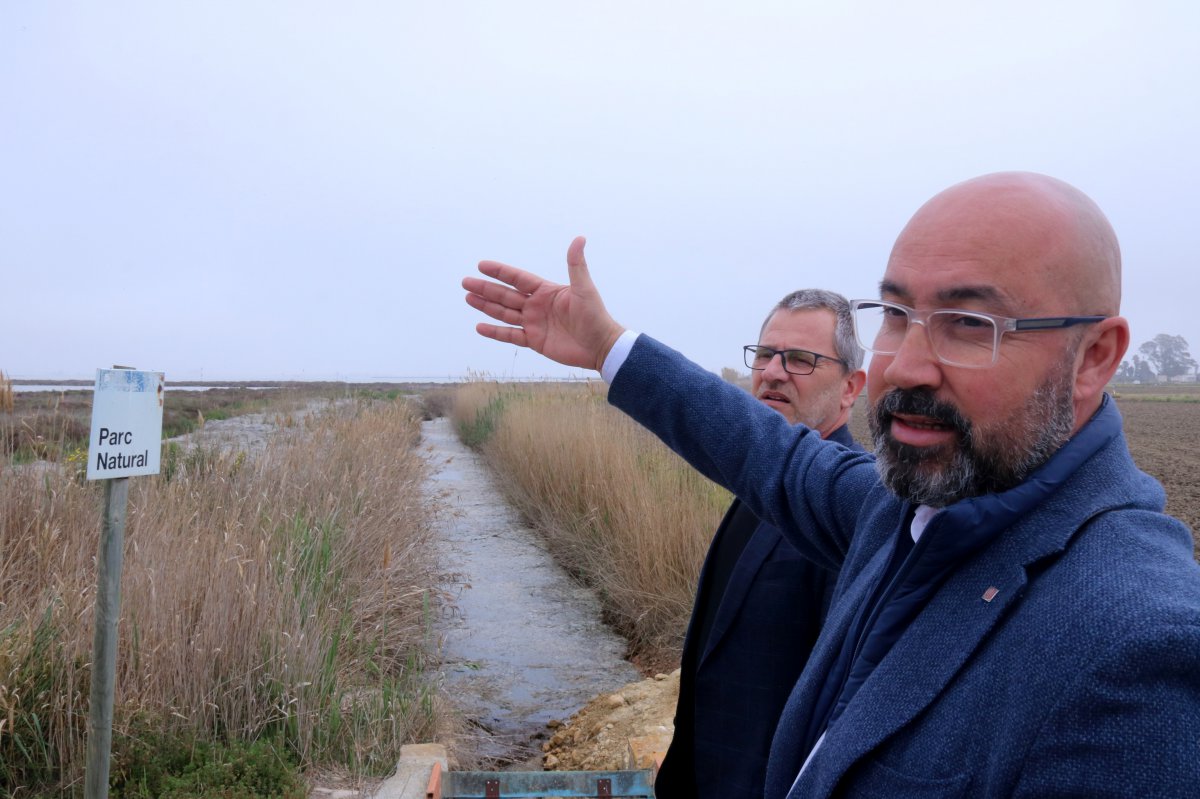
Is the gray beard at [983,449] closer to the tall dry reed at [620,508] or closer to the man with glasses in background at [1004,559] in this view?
the man with glasses in background at [1004,559]

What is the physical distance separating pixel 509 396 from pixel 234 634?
530 inches

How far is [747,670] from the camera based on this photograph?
1984 mm

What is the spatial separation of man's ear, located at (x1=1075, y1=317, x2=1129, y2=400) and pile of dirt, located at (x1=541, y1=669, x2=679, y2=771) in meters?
2.94

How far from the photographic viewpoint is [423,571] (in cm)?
641

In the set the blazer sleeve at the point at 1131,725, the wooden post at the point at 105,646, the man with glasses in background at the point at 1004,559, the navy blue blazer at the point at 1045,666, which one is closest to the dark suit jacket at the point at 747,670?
the man with glasses in background at the point at 1004,559

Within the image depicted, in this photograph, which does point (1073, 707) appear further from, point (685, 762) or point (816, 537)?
point (685, 762)

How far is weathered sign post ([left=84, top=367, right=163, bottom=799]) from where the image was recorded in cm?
251

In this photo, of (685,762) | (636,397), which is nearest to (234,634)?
(685,762)

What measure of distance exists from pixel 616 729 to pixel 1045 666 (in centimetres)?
361

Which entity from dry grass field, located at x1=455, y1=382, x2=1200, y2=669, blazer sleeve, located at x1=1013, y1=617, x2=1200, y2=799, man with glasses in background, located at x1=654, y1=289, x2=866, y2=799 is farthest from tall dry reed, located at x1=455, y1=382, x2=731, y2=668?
blazer sleeve, located at x1=1013, y1=617, x2=1200, y2=799

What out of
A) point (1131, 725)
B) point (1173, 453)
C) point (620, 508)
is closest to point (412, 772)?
point (1131, 725)

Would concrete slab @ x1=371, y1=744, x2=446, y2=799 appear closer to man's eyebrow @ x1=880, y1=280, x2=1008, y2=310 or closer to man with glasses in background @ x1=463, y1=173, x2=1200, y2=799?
man with glasses in background @ x1=463, y1=173, x2=1200, y2=799

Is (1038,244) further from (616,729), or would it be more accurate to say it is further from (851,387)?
(616,729)

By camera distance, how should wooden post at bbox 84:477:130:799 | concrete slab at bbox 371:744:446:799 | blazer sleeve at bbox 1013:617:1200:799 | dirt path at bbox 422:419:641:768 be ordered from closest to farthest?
blazer sleeve at bbox 1013:617:1200:799
wooden post at bbox 84:477:130:799
concrete slab at bbox 371:744:446:799
dirt path at bbox 422:419:641:768
